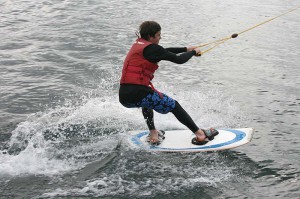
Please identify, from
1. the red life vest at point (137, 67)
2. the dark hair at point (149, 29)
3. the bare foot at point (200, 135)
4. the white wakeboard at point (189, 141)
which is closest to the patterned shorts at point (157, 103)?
the red life vest at point (137, 67)

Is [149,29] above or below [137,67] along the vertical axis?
above

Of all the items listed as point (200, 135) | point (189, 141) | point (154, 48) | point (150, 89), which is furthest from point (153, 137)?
point (154, 48)

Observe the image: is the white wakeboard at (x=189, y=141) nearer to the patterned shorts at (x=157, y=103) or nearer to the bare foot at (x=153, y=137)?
the bare foot at (x=153, y=137)

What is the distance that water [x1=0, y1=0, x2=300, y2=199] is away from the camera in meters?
6.49

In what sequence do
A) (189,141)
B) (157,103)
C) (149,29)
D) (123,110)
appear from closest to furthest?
(149,29)
(157,103)
(189,141)
(123,110)

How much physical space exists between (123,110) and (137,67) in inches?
121

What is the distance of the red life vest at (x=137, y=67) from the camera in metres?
6.81

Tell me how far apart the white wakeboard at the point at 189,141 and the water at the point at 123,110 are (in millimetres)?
172

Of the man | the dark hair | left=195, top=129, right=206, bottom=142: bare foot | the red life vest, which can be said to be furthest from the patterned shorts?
the dark hair

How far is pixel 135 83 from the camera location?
22.8ft

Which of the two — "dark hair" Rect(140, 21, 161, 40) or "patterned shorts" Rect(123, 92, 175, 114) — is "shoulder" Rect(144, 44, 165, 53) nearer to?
"dark hair" Rect(140, 21, 161, 40)

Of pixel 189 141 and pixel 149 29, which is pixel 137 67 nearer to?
pixel 149 29

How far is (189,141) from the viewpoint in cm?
782

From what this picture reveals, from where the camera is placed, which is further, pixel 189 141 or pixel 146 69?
pixel 189 141
